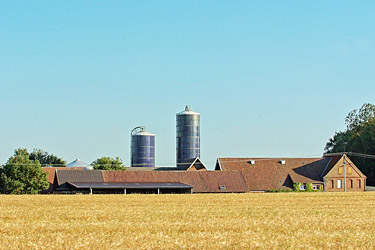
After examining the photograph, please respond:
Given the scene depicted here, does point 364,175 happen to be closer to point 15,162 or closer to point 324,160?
point 324,160

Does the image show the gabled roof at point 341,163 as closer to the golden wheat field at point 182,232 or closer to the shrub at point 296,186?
the shrub at point 296,186

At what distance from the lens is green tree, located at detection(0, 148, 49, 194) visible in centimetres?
8706

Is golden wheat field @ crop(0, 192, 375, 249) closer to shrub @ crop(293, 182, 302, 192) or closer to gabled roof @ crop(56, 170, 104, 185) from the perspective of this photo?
gabled roof @ crop(56, 170, 104, 185)

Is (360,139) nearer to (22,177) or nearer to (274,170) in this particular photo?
(274,170)

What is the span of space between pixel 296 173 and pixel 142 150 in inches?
1272

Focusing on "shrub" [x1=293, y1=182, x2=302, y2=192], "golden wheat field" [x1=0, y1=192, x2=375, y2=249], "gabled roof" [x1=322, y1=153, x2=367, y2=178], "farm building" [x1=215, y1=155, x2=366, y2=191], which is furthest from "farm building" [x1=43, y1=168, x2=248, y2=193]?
"golden wheat field" [x1=0, y1=192, x2=375, y2=249]

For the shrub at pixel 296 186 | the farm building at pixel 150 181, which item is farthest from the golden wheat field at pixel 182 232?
the shrub at pixel 296 186

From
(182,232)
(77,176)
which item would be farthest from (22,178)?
(182,232)

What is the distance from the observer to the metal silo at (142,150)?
119062 mm

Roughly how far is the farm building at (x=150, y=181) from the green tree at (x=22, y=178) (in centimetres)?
231

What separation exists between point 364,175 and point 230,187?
24774 mm

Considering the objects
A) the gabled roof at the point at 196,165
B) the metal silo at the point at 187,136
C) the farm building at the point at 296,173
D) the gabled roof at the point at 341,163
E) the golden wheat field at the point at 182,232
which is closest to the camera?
the golden wheat field at the point at 182,232

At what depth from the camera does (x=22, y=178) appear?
88.2 meters

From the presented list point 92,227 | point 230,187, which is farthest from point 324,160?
point 92,227
